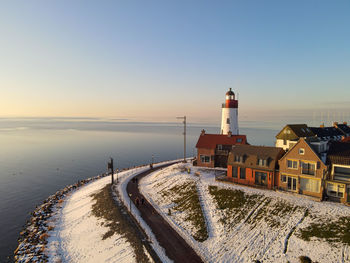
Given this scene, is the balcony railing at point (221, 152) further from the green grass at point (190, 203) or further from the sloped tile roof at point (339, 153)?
the sloped tile roof at point (339, 153)

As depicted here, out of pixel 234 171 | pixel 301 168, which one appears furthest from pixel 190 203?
Result: pixel 301 168

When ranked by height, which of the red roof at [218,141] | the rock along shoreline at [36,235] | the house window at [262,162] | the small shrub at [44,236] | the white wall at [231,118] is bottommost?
the rock along shoreline at [36,235]

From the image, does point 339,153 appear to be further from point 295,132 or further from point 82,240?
point 82,240

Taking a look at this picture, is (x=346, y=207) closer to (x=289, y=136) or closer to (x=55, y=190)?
(x=289, y=136)

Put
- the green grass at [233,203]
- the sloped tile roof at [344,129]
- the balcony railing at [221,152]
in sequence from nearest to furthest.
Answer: the green grass at [233,203] < the balcony railing at [221,152] < the sloped tile roof at [344,129]

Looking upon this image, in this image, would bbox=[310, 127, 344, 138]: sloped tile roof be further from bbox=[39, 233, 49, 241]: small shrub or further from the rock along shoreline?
the rock along shoreline

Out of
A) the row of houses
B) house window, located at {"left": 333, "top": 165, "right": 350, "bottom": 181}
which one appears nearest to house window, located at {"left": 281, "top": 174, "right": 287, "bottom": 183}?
the row of houses

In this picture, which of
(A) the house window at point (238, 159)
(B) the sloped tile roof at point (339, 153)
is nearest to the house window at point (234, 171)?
(A) the house window at point (238, 159)
